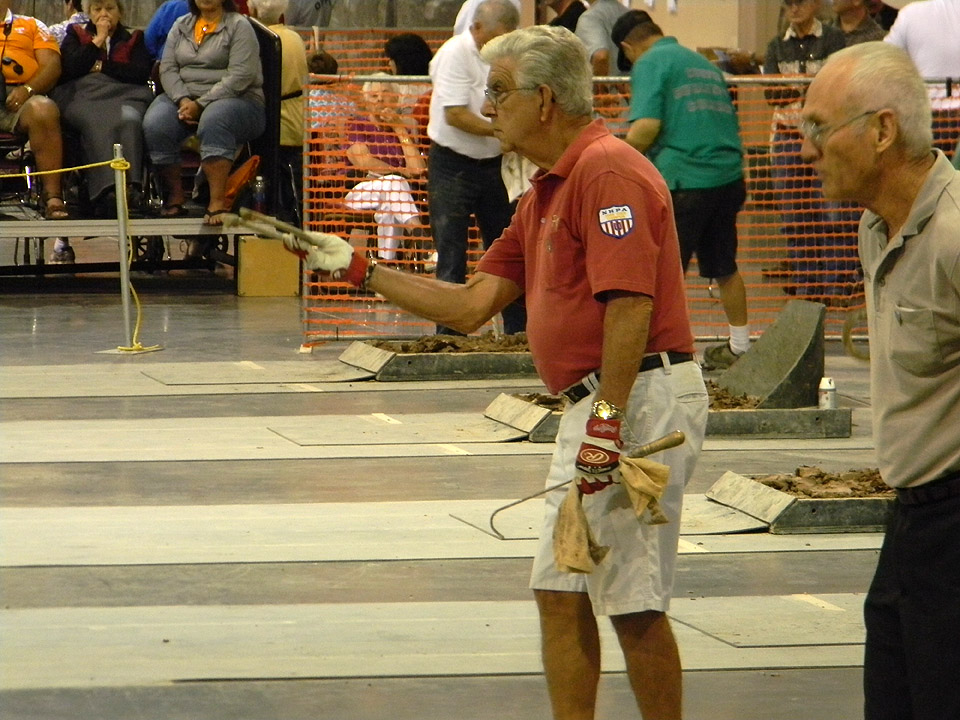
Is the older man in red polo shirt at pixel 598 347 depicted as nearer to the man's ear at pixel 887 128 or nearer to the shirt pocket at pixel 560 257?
the shirt pocket at pixel 560 257

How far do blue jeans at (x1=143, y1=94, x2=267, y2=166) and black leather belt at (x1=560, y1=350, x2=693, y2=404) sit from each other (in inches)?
428

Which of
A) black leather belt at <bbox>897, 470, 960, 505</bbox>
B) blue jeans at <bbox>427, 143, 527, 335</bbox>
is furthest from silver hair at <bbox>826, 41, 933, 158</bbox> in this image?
blue jeans at <bbox>427, 143, 527, 335</bbox>

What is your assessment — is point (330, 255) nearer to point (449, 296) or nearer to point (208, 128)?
point (449, 296)

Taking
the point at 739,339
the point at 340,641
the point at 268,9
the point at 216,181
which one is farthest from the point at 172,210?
the point at 340,641

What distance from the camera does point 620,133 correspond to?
46.0 feet

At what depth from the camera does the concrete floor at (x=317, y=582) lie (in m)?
4.82

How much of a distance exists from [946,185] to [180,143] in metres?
12.5

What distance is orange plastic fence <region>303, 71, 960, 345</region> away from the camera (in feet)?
42.8

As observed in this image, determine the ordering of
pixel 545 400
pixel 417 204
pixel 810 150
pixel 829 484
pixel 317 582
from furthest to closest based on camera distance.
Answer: pixel 417 204 < pixel 545 400 < pixel 829 484 < pixel 317 582 < pixel 810 150

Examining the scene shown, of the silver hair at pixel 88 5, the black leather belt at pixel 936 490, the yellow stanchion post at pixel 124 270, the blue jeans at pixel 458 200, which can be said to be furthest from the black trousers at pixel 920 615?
the silver hair at pixel 88 5

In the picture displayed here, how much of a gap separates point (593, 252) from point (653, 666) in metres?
1.04

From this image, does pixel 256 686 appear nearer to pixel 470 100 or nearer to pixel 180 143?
pixel 470 100

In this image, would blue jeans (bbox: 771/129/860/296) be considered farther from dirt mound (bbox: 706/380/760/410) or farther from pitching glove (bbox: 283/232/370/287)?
pitching glove (bbox: 283/232/370/287)

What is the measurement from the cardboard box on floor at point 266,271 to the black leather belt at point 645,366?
1134cm
